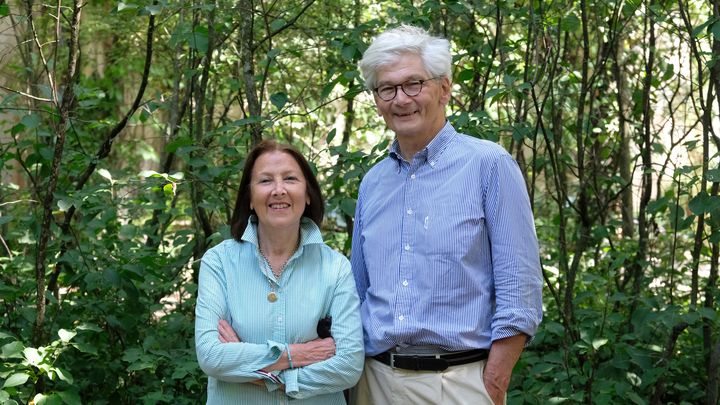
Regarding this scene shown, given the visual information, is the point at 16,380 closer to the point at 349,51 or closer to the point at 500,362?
the point at 349,51

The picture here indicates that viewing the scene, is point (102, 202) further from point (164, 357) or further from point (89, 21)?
point (89, 21)

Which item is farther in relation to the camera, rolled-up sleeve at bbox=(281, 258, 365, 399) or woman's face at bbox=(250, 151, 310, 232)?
woman's face at bbox=(250, 151, 310, 232)

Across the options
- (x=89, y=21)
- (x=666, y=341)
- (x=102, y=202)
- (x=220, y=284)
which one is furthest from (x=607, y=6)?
(x=89, y=21)

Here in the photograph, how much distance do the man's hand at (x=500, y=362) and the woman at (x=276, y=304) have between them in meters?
0.37

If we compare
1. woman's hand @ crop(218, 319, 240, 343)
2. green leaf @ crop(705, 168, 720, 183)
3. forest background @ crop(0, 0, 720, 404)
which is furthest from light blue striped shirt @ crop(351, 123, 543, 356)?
green leaf @ crop(705, 168, 720, 183)

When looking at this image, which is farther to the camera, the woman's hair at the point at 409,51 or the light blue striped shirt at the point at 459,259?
the woman's hair at the point at 409,51

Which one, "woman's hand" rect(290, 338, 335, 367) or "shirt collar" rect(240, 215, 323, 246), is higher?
"shirt collar" rect(240, 215, 323, 246)

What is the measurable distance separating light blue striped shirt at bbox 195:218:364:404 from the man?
11 centimetres

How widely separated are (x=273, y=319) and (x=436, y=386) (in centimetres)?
52

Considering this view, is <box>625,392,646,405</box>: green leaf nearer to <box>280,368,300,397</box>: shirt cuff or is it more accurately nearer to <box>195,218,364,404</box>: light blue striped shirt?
<box>195,218,364,404</box>: light blue striped shirt

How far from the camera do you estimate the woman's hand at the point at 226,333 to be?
8.45ft

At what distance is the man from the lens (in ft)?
8.30

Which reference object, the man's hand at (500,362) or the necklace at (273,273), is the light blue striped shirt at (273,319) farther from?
the man's hand at (500,362)

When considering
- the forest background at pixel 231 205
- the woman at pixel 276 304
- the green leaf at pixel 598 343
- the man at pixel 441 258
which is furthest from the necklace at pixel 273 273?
the green leaf at pixel 598 343
